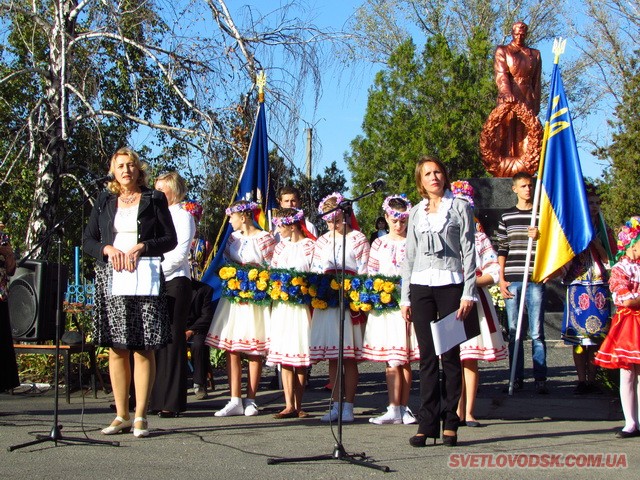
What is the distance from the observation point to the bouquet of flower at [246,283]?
802 cm

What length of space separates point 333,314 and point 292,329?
0.38 metres

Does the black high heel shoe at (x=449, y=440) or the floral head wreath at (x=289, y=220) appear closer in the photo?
the black high heel shoe at (x=449, y=440)

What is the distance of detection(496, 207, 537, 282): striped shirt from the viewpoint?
963cm

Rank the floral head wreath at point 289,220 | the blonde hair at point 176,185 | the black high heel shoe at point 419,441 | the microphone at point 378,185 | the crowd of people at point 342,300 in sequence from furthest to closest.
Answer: the floral head wreath at point 289,220 → the blonde hair at point 176,185 → the crowd of people at point 342,300 → the black high heel shoe at point 419,441 → the microphone at point 378,185

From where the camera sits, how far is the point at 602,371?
9383 millimetres

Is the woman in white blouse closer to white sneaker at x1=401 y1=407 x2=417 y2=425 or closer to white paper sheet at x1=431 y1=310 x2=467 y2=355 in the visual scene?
white sneaker at x1=401 y1=407 x2=417 y2=425

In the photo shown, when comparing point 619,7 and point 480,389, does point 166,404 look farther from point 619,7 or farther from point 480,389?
point 619,7

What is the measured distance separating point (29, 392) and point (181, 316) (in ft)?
9.73

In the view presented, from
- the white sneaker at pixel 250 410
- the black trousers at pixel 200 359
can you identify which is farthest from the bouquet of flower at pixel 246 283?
the black trousers at pixel 200 359

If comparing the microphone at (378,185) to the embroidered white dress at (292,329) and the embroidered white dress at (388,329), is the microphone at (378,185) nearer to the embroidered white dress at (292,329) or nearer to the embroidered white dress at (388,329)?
the embroidered white dress at (388,329)

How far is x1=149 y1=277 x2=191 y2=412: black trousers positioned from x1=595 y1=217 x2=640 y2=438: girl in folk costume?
335 centimetres

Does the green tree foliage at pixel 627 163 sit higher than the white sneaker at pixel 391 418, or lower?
higher

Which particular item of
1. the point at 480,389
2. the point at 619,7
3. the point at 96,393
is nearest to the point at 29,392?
the point at 96,393

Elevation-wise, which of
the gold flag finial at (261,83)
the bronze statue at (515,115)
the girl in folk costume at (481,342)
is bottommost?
the girl in folk costume at (481,342)
